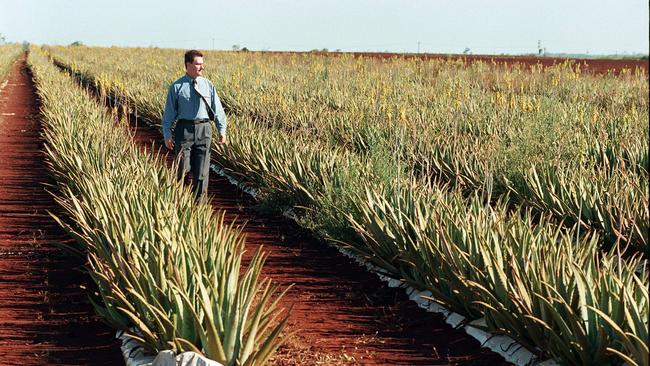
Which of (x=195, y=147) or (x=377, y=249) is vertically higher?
(x=195, y=147)

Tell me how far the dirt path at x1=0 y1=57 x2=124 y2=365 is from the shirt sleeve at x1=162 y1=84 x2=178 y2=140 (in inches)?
54.2

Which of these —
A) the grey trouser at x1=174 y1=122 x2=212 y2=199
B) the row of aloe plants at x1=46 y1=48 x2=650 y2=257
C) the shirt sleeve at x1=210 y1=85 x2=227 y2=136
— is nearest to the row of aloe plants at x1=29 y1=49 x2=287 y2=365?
the grey trouser at x1=174 y1=122 x2=212 y2=199

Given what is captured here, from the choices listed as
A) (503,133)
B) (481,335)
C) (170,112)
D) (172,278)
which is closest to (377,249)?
(481,335)

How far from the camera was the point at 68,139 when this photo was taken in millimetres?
10875

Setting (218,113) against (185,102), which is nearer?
(185,102)

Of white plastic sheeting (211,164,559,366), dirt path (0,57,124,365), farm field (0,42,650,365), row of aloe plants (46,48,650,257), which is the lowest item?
dirt path (0,57,124,365)

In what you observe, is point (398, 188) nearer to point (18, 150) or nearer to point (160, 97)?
point (18, 150)

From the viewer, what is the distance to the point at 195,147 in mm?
7941

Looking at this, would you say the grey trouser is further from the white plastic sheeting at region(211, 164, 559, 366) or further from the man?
the white plastic sheeting at region(211, 164, 559, 366)

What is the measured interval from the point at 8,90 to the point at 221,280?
2794 cm

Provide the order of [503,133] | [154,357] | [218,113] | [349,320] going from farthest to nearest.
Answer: [503,133]
[218,113]
[349,320]
[154,357]

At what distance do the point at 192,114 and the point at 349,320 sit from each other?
3.09 metres

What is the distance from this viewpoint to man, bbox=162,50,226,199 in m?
7.73

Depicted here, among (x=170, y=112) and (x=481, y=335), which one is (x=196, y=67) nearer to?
(x=170, y=112)
